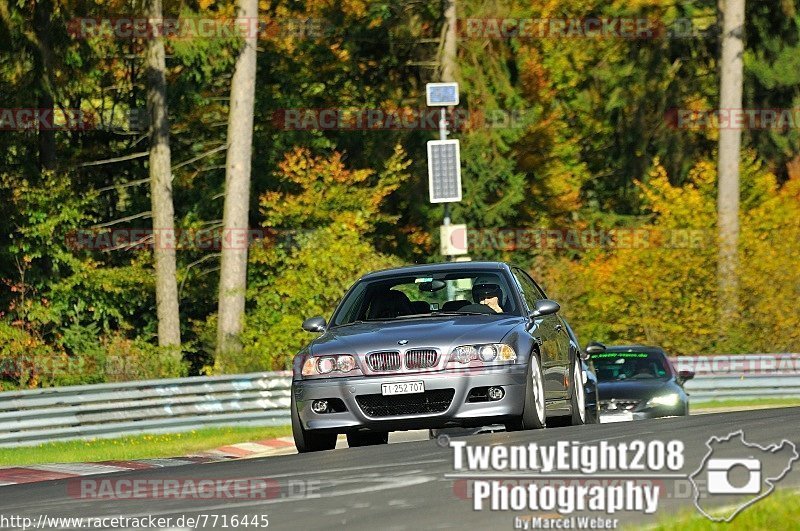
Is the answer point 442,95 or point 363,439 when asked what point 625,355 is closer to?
point 442,95

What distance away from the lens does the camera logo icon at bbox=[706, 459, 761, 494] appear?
8945mm

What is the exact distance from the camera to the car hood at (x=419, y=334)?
1367cm

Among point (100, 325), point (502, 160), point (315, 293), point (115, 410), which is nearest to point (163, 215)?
point (315, 293)

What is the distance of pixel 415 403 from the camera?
1359 centimetres

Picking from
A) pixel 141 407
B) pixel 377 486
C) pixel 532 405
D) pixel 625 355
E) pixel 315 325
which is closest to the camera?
pixel 377 486

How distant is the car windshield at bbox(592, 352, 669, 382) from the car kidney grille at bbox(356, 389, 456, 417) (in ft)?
31.4

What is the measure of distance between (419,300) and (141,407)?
10999 millimetres

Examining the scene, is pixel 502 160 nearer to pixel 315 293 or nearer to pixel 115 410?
pixel 315 293

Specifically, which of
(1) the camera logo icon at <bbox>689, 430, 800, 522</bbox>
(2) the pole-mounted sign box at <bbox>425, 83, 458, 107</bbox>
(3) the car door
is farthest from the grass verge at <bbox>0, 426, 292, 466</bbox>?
(1) the camera logo icon at <bbox>689, 430, 800, 522</bbox>

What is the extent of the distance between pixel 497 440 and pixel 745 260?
88.1 feet

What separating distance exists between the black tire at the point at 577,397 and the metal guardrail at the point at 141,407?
10111 millimetres

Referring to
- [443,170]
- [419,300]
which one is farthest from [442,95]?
[419,300]

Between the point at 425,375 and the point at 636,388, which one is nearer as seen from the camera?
the point at 425,375

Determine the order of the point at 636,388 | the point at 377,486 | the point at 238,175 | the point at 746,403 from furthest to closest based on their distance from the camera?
1. the point at 238,175
2. the point at 746,403
3. the point at 636,388
4. the point at 377,486
